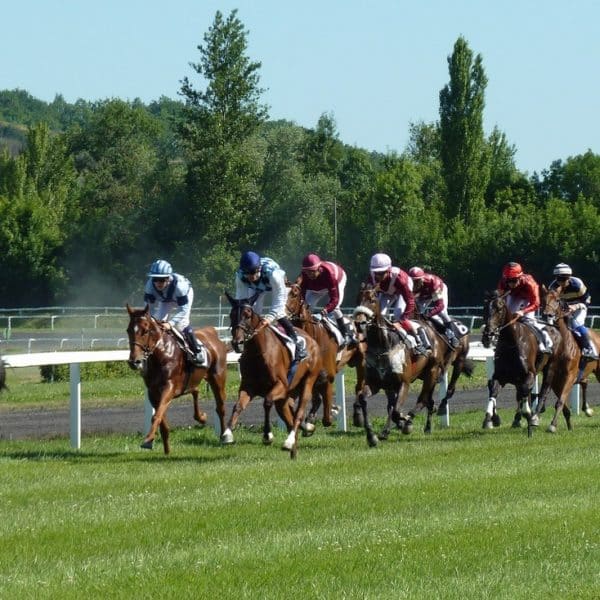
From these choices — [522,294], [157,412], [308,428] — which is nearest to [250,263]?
[157,412]

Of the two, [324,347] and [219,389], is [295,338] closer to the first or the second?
[324,347]

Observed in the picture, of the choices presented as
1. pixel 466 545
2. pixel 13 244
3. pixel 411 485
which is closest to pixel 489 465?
pixel 411 485

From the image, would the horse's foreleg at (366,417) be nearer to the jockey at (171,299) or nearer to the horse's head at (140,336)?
the jockey at (171,299)

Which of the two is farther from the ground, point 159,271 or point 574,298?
point 159,271

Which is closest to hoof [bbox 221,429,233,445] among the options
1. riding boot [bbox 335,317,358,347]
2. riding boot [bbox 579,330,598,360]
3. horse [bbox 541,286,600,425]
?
riding boot [bbox 335,317,358,347]

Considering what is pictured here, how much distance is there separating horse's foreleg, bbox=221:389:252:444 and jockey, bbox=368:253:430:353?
8.57ft

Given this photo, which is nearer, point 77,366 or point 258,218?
point 77,366

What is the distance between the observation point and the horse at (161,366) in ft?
51.3

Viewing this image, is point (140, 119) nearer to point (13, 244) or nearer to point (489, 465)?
point (13, 244)

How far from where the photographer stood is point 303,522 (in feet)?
35.1

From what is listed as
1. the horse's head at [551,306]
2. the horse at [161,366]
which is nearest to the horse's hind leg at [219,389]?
the horse at [161,366]

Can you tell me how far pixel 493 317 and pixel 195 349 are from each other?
404 cm

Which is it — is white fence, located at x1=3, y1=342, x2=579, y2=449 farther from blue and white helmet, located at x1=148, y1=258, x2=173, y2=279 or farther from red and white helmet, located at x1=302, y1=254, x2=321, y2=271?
red and white helmet, located at x1=302, y1=254, x2=321, y2=271

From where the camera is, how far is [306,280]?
1853 centimetres
